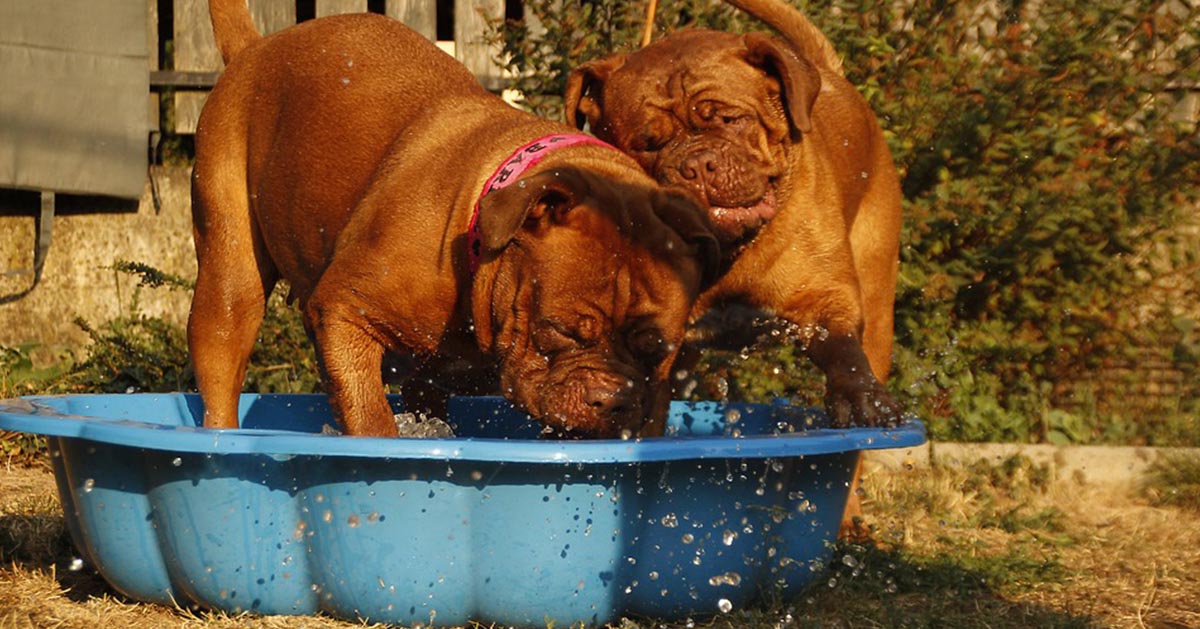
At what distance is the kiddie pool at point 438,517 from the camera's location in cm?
338

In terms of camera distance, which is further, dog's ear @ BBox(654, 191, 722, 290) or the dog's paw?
the dog's paw

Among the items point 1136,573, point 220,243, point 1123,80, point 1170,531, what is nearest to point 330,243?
point 220,243

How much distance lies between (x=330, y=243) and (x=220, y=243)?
0.51 m

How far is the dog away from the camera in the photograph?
13.7 ft

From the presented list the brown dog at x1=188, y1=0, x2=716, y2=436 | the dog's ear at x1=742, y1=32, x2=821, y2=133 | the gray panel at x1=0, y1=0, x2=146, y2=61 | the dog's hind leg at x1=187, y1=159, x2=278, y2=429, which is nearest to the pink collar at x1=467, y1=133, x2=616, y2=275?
the brown dog at x1=188, y1=0, x2=716, y2=436

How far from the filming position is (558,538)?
3.48 metres

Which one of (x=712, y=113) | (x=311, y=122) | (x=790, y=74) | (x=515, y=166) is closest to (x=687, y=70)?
(x=712, y=113)

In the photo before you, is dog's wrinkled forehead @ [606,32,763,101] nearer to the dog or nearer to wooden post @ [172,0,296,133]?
the dog

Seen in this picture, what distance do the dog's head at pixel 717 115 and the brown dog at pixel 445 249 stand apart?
211 mm

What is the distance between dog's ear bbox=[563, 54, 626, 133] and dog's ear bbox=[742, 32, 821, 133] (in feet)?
1.41

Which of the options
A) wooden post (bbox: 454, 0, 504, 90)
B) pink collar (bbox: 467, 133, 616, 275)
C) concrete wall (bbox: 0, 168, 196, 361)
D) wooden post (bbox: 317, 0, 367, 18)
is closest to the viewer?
pink collar (bbox: 467, 133, 616, 275)

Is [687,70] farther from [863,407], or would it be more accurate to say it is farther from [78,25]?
[78,25]

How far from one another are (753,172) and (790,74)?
0.97ft

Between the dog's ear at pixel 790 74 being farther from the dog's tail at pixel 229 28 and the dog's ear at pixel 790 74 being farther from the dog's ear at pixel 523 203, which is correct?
the dog's tail at pixel 229 28
